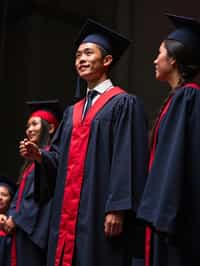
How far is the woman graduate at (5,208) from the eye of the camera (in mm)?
4770

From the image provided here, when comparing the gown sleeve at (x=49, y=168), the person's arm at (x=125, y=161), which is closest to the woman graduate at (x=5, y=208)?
the gown sleeve at (x=49, y=168)

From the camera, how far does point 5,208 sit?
16.8 ft

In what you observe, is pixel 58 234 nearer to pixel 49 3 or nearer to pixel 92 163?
pixel 92 163

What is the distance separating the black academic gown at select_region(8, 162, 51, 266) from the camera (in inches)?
174

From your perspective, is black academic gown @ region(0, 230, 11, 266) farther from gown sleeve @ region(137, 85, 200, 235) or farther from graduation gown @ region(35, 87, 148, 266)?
gown sleeve @ region(137, 85, 200, 235)

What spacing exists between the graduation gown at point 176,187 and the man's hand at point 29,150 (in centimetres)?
98

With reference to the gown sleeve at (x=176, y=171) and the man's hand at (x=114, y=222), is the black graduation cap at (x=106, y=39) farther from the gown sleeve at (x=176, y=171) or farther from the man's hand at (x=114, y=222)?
the man's hand at (x=114, y=222)

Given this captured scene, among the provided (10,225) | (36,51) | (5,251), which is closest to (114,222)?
(10,225)

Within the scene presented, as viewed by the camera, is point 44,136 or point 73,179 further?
point 44,136

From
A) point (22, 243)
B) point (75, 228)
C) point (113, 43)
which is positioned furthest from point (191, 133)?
point (22, 243)

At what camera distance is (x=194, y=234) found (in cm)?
298

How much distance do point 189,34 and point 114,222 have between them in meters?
1.15

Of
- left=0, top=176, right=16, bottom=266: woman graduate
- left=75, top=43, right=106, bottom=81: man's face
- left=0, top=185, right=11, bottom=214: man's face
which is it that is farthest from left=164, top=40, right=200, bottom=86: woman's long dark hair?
left=0, top=185, right=11, bottom=214: man's face

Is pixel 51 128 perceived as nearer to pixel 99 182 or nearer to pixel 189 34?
pixel 99 182
